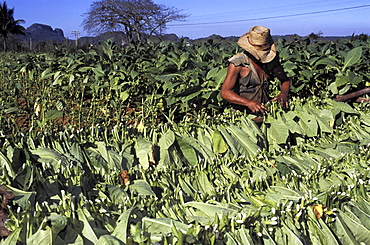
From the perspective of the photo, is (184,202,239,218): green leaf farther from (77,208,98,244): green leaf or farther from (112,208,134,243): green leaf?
(77,208,98,244): green leaf

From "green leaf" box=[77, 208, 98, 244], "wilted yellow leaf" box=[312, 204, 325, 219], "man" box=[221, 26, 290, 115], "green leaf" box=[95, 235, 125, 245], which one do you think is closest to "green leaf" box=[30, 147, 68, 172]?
"green leaf" box=[77, 208, 98, 244]

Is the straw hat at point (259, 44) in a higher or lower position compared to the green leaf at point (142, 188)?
higher

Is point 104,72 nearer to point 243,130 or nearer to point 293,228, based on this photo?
point 243,130

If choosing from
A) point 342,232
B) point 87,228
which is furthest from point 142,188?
point 342,232

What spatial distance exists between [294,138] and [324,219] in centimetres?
157

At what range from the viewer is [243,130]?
2.86m

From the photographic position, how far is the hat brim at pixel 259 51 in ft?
9.92

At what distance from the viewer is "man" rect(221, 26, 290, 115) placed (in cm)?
297

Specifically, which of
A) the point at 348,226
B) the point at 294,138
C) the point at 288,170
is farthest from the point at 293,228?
the point at 294,138

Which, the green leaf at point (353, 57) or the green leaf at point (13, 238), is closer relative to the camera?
the green leaf at point (13, 238)

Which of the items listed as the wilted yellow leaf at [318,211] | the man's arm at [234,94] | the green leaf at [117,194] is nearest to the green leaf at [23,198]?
the green leaf at [117,194]

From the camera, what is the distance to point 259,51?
303 centimetres

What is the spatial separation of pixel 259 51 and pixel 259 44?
2.5 inches

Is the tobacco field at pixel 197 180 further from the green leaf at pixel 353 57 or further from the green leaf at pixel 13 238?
the green leaf at pixel 353 57
